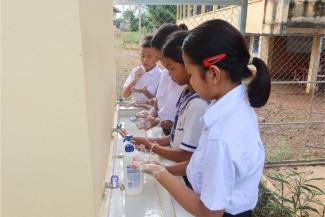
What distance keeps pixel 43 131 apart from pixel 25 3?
0.25m

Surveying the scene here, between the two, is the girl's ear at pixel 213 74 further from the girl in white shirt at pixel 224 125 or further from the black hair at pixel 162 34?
the black hair at pixel 162 34

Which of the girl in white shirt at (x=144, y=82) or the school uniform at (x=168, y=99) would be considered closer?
the school uniform at (x=168, y=99)

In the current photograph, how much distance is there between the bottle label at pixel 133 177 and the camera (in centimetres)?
108

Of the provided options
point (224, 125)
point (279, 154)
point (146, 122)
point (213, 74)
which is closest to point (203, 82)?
point (213, 74)

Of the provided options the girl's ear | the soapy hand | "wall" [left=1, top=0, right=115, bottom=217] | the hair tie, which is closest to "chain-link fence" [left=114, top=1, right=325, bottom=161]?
the soapy hand

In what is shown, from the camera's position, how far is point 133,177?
109 centimetres

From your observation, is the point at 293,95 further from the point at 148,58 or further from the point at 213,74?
the point at 213,74

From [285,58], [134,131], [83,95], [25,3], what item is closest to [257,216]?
[134,131]

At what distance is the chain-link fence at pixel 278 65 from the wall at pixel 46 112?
1.69 m

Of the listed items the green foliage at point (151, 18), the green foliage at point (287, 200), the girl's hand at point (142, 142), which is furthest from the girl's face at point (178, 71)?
the green foliage at point (151, 18)

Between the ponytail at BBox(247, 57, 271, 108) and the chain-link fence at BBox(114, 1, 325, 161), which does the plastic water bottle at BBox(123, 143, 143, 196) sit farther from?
the chain-link fence at BBox(114, 1, 325, 161)

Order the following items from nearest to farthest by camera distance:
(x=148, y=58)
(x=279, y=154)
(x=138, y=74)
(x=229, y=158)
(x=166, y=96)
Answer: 1. (x=229, y=158)
2. (x=166, y=96)
3. (x=148, y=58)
4. (x=138, y=74)
5. (x=279, y=154)

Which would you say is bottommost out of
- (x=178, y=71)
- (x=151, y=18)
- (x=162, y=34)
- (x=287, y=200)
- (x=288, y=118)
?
(x=288, y=118)

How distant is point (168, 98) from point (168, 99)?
13 mm
